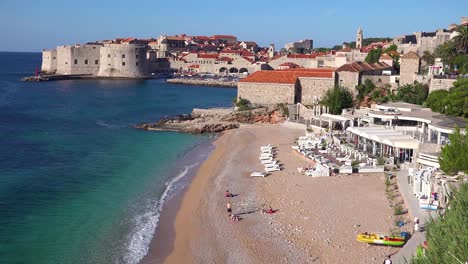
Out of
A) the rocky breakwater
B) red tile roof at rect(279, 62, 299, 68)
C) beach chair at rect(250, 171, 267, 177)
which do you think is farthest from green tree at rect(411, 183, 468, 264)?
red tile roof at rect(279, 62, 299, 68)

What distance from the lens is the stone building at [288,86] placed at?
34844 mm

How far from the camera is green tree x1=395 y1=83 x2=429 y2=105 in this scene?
92.4 ft

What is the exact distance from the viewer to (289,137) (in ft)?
90.7

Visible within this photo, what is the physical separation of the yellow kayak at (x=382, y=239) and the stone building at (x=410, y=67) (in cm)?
2047

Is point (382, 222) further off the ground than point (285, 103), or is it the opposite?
point (285, 103)

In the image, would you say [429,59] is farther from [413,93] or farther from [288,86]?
[288,86]

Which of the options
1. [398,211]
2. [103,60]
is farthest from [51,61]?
[398,211]

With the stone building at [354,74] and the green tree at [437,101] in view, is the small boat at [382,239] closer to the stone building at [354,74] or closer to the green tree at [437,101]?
Answer: the green tree at [437,101]

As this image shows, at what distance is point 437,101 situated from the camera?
24172mm

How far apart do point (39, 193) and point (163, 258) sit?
7.18 m

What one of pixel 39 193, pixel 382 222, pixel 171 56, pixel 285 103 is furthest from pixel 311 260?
pixel 171 56

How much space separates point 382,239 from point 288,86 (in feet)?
76.6

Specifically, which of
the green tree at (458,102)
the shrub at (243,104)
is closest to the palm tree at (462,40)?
the green tree at (458,102)

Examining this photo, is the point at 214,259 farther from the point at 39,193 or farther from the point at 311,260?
the point at 39,193
